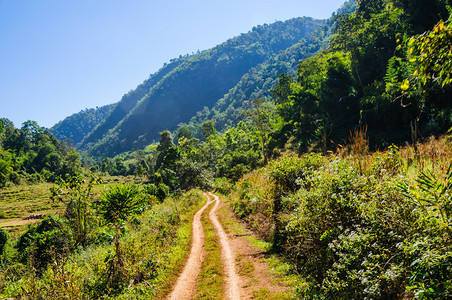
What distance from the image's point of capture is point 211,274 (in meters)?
8.70

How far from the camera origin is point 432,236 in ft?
12.0

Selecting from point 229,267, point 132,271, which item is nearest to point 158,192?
point 132,271

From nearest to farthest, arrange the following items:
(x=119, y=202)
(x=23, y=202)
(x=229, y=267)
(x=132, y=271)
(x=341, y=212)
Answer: (x=341, y=212), (x=132, y=271), (x=229, y=267), (x=119, y=202), (x=23, y=202)

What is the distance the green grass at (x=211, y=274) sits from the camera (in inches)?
286

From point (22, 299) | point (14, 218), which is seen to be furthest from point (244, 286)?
point (14, 218)

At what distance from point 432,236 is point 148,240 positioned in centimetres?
1096

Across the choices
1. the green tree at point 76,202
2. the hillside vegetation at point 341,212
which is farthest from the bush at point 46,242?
the green tree at point 76,202

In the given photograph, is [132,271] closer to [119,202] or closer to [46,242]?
[119,202]

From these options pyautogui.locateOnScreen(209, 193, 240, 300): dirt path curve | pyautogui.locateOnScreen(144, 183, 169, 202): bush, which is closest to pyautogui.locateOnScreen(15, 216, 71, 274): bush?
pyautogui.locateOnScreen(209, 193, 240, 300): dirt path curve

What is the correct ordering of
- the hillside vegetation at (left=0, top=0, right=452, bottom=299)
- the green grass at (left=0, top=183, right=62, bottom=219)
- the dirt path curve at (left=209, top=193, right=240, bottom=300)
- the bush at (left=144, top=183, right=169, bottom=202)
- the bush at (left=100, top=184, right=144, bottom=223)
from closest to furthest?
the hillside vegetation at (left=0, top=0, right=452, bottom=299)
the dirt path curve at (left=209, top=193, right=240, bottom=300)
the bush at (left=100, top=184, right=144, bottom=223)
the bush at (left=144, top=183, right=169, bottom=202)
the green grass at (left=0, top=183, right=62, bottom=219)

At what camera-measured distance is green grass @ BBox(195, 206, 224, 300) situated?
23.8 ft

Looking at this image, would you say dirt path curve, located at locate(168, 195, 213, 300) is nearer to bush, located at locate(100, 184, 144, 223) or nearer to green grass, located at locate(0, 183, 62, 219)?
bush, located at locate(100, 184, 144, 223)

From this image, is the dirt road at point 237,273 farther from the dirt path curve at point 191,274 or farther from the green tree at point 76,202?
the green tree at point 76,202

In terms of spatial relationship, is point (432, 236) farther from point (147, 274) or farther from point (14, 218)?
point (14, 218)
